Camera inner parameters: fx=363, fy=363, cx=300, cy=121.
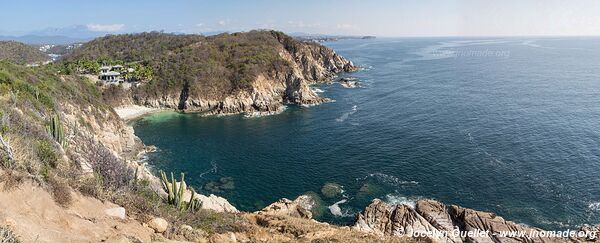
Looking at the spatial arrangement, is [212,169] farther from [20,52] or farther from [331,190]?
[20,52]

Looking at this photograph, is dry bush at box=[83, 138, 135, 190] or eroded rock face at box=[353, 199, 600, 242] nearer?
dry bush at box=[83, 138, 135, 190]

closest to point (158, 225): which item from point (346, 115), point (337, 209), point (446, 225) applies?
point (446, 225)

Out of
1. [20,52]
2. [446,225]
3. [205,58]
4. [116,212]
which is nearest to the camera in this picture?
[116,212]

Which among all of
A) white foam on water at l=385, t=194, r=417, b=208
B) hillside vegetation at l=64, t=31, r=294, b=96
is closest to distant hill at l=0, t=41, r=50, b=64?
hillside vegetation at l=64, t=31, r=294, b=96

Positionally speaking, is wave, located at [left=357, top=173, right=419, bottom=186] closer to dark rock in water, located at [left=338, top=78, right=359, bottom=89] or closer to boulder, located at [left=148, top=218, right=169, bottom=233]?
boulder, located at [left=148, top=218, right=169, bottom=233]

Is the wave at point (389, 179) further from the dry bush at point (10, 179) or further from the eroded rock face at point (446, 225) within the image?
the dry bush at point (10, 179)

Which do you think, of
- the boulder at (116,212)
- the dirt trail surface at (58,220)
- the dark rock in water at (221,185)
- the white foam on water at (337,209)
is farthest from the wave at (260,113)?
the dirt trail surface at (58,220)
